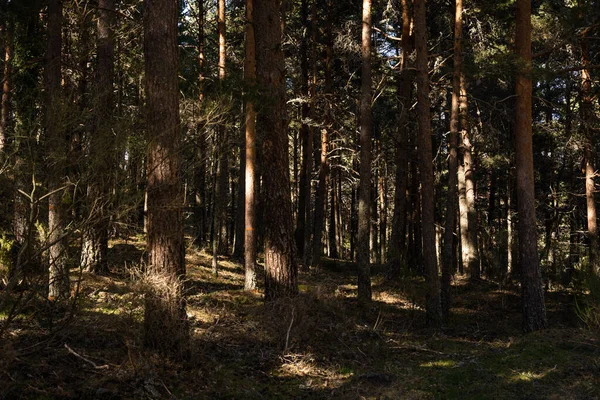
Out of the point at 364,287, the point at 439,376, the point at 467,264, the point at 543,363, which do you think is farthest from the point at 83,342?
the point at 467,264

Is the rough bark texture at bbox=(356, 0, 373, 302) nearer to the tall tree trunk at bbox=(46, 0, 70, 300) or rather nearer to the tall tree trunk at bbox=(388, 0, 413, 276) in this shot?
the tall tree trunk at bbox=(388, 0, 413, 276)

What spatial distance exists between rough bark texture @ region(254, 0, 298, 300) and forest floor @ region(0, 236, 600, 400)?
0.69 m

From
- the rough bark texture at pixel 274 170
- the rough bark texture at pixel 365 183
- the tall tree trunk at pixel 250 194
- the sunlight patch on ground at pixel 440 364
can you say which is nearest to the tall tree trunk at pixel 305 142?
the rough bark texture at pixel 365 183

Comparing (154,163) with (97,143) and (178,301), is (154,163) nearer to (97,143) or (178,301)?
(97,143)

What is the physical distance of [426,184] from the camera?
42.9 feet

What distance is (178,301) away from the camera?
7242 mm

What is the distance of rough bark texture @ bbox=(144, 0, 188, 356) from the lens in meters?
7.11

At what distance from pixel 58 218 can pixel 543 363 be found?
7.85 meters

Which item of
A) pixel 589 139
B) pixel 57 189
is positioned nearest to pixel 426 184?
pixel 57 189

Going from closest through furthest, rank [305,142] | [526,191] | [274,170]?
[274,170] < [526,191] < [305,142]

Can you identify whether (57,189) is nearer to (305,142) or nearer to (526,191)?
(526,191)

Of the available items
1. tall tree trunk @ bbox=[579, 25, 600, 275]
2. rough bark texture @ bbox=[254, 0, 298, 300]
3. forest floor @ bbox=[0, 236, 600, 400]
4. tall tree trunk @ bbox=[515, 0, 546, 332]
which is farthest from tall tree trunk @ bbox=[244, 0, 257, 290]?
tall tree trunk @ bbox=[579, 25, 600, 275]

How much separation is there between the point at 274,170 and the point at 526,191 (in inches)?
247

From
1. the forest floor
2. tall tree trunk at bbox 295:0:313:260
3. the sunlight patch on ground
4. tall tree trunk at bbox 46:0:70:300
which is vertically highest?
tall tree trunk at bbox 295:0:313:260
